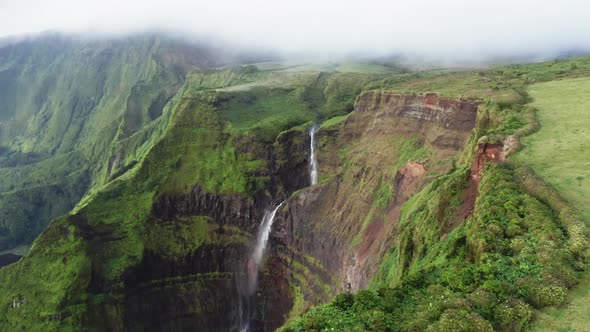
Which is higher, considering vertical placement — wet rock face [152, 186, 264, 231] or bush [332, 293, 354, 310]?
bush [332, 293, 354, 310]

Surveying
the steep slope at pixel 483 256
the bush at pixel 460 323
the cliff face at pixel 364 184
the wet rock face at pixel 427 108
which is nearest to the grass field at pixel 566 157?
the steep slope at pixel 483 256

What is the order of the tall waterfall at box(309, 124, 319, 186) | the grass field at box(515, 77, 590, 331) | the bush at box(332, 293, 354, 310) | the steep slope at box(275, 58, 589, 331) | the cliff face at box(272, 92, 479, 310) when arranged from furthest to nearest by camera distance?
the tall waterfall at box(309, 124, 319, 186)
the cliff face at box(272, 92, 479, 310)
the bush at box(332, 293, 354, 310)
the steep slope at box(275, 58, 589, 331)
the grass field at box(515, 77, 590, 331)

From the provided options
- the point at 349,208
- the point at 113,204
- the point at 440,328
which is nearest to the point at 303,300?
the point at 349,208

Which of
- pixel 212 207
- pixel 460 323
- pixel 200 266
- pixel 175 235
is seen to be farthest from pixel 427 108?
pixel 460 323

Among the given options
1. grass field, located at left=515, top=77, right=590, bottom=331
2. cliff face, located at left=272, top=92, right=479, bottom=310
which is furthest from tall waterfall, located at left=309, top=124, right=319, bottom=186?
grass field, located at left=515, top=77, right=590, bottom=331

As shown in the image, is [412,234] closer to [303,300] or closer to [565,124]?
[565,124]

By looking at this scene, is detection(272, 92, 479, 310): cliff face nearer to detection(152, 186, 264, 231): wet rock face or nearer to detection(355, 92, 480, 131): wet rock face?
detection(355, 92, 480, 131): wet rock face
